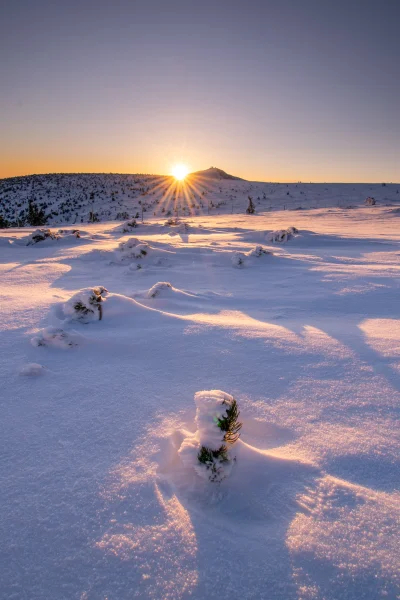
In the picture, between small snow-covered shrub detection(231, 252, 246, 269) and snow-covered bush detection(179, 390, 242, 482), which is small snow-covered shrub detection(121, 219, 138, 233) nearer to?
small snow-covered shrub detection(231, 252, 246, 269)

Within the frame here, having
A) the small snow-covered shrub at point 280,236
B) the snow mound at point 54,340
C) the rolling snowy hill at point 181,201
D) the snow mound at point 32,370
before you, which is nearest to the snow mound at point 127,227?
the small snow-covered shrub at point 280,236

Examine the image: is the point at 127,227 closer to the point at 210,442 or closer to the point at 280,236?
the point at 280,236

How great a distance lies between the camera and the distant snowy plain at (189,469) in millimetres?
871

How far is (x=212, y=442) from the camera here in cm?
116

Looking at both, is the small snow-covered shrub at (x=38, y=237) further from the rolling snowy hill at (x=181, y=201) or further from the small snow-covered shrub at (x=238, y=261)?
the rolling snowy hill at (x=181, y=201)

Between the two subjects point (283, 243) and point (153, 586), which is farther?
point (283, 243)

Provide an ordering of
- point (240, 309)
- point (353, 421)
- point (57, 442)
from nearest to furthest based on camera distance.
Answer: point (57, 442) < point (353, 421) < point (240, 309)

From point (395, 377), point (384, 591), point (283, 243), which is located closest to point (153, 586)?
point (384, 591)

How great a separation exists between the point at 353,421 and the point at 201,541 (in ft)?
2.65

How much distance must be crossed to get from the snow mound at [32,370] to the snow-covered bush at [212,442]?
973mm

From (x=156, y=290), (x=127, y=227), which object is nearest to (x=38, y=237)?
(x=127, y=227)

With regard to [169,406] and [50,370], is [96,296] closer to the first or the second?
[50,370]

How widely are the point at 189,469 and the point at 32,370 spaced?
104 cm

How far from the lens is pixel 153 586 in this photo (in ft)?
2.74
